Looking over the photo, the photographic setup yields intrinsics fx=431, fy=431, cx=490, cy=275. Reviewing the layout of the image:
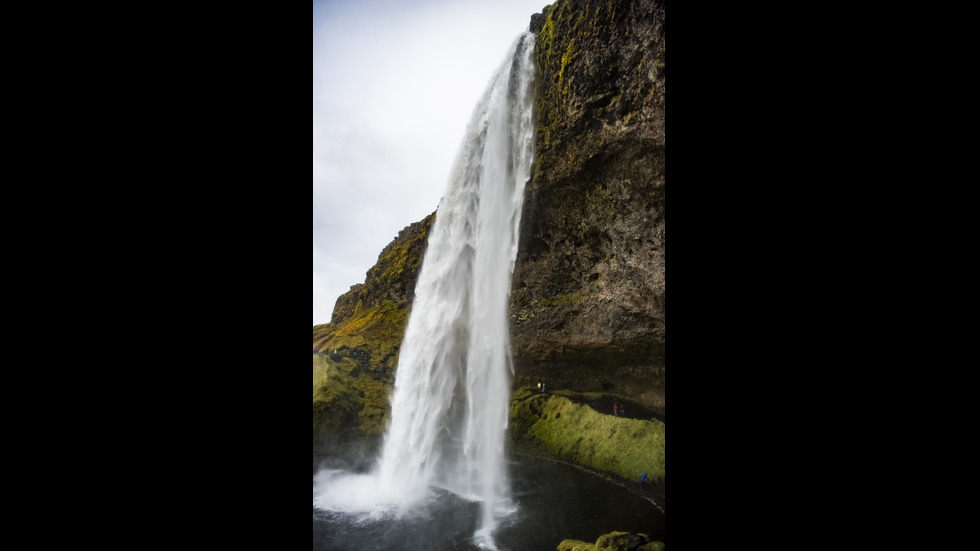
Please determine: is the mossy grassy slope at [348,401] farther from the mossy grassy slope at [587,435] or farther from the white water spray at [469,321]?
the mossy grassy slope at [587,435]

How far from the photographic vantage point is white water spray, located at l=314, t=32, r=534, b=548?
1414 cm

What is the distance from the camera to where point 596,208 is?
13.0 metres

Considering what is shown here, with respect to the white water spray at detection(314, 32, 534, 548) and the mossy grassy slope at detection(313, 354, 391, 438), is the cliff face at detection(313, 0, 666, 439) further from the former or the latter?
the white water spray at detection(314, 32, 534, 548)

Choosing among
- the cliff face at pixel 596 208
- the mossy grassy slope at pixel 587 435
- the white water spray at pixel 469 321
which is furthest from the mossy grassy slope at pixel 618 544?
the cliff face at pixel 596 208

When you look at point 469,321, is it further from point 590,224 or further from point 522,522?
point 522,522

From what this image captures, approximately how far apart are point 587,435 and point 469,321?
5.73 meters

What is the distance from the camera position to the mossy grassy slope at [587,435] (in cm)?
1323

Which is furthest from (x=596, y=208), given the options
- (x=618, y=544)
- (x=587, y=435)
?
(x=618, y=544)

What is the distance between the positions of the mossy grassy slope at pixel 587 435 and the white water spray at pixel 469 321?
4.84ft

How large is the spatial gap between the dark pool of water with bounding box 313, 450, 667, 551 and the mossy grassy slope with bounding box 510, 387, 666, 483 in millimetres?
1067

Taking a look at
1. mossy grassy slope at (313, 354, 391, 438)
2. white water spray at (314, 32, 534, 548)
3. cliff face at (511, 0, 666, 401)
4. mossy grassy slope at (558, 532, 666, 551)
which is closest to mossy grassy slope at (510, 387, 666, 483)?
cliff face at (511, 0, 666, 401)

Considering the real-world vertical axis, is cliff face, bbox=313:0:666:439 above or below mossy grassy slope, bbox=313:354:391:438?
above
